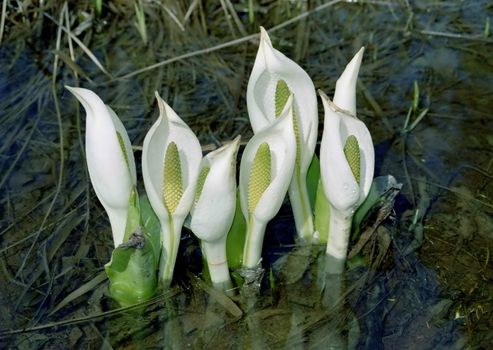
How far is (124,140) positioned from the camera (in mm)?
2879

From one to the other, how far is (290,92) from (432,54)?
219 cm

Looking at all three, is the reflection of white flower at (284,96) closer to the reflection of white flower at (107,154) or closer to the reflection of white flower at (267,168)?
the reflection of white flower at (267,168)

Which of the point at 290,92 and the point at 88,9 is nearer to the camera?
the point at 290,92

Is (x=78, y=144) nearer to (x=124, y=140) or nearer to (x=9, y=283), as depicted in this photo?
(x=9, y=283)

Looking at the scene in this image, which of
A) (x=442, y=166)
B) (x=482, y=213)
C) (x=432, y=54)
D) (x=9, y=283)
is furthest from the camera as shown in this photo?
(x=432, y=54)

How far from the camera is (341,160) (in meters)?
2.81

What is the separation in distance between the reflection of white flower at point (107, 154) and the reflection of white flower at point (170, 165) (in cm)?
8

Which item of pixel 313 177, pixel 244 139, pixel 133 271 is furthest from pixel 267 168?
pixel 244 139

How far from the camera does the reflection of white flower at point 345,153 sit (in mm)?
2818

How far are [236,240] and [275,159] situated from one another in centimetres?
45

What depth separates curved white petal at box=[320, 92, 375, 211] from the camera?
9.23 feet

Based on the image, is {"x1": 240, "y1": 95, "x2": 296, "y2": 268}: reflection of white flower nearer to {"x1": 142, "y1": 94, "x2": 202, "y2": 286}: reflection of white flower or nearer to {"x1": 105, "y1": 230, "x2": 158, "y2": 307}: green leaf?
{"x1": 142, "y1": 94, "x2": 202, "y2": 286}: reflection of white flower

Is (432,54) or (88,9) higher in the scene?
(88,9)

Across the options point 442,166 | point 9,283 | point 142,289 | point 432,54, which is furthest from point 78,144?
point 432,54
